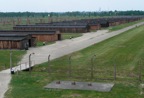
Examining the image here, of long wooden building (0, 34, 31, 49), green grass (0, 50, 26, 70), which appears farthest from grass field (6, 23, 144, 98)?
long wooden building (0, 34, 31, 49)

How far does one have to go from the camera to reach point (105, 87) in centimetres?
2664

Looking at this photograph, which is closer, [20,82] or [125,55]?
[20,82]

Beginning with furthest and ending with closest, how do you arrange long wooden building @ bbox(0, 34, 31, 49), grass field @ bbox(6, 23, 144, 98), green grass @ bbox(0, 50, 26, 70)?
long wooden building @ bbox(0, 34, 31, 49), green grass @ bbox(0, 50, 26, 70), grass field @ bbox(6, 23, 144, 98)

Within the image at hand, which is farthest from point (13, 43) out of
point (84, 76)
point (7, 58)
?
point (84, 76)

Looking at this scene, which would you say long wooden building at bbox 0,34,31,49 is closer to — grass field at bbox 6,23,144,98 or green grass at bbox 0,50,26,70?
green grass at bbox 0,50,26,70

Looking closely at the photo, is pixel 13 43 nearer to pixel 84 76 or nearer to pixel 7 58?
pixel 7 58

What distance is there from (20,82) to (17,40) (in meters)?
25.9

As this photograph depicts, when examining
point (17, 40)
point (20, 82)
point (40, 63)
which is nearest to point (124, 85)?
point (20, 82)

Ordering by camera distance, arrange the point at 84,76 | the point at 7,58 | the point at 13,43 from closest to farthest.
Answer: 1. the point at 84,76
2. the point at 7,58
3. the point at 13,43

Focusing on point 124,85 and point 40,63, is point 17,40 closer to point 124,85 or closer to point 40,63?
point 40,63

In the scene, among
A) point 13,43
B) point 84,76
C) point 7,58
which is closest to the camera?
point 84,76

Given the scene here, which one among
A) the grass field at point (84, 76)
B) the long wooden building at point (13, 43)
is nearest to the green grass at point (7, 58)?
the long wooden building at point (13, 43)

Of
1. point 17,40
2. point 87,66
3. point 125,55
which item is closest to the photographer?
point 87,66

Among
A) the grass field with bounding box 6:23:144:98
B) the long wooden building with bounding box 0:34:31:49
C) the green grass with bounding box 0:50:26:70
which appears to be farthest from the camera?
the long wooden building with bounding box 0:34:31:49
